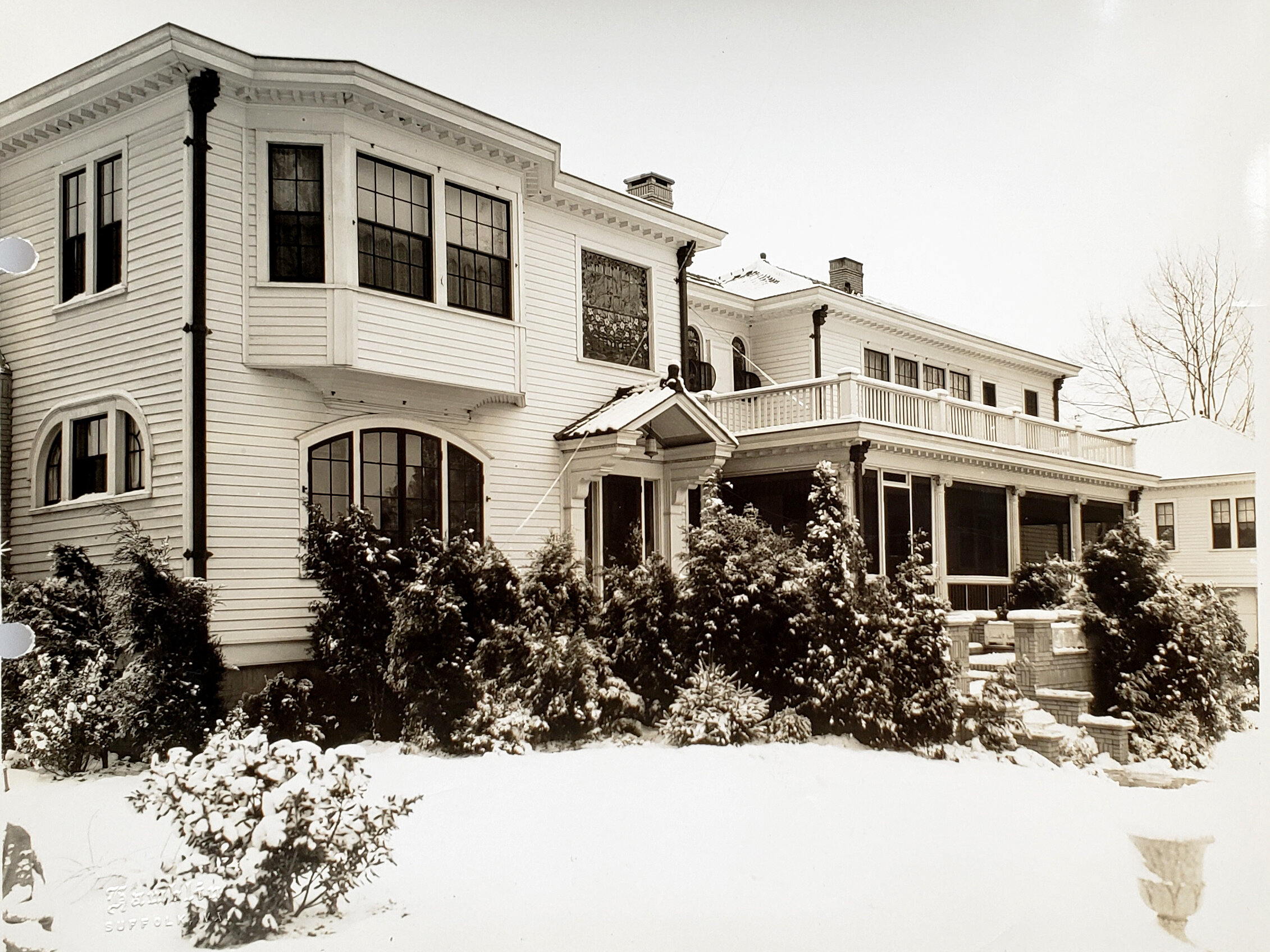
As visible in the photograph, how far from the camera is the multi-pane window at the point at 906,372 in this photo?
8445 millimetres

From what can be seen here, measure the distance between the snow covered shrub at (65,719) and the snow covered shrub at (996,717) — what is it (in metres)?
4.94

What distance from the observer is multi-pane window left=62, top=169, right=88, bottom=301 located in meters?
4.91

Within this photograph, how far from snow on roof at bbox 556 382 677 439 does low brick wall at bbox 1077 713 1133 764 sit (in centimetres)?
399

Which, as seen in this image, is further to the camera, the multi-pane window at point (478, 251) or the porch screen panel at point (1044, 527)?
the multi-pane window at point (478, 251)

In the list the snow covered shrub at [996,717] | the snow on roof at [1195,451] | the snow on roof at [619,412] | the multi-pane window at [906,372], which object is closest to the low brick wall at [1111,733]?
the snow covered shrub at [996,717]

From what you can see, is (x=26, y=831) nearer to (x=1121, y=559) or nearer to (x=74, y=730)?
(x=74, y=730)

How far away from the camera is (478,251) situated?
7.48 meters

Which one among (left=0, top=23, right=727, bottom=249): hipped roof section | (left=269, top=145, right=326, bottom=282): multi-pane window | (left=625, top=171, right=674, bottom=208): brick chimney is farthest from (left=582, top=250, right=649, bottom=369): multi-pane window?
(left=269, top=145, right=326, bottom=282): multi-pane window

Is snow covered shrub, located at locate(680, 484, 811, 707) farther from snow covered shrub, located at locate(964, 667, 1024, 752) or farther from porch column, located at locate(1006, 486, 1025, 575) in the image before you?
porch column, located at locate(1006, 486, 1025, 575)

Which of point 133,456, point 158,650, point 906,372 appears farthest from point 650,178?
point 158,650

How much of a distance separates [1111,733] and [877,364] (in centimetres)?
401

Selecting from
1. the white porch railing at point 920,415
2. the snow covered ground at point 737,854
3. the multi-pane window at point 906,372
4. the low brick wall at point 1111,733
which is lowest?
the snow covered ground at point 737,854

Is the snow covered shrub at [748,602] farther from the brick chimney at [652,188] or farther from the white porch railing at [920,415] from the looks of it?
the brick chimney at [652,188]

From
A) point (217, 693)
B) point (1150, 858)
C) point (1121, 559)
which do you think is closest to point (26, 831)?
point (217, 693)
